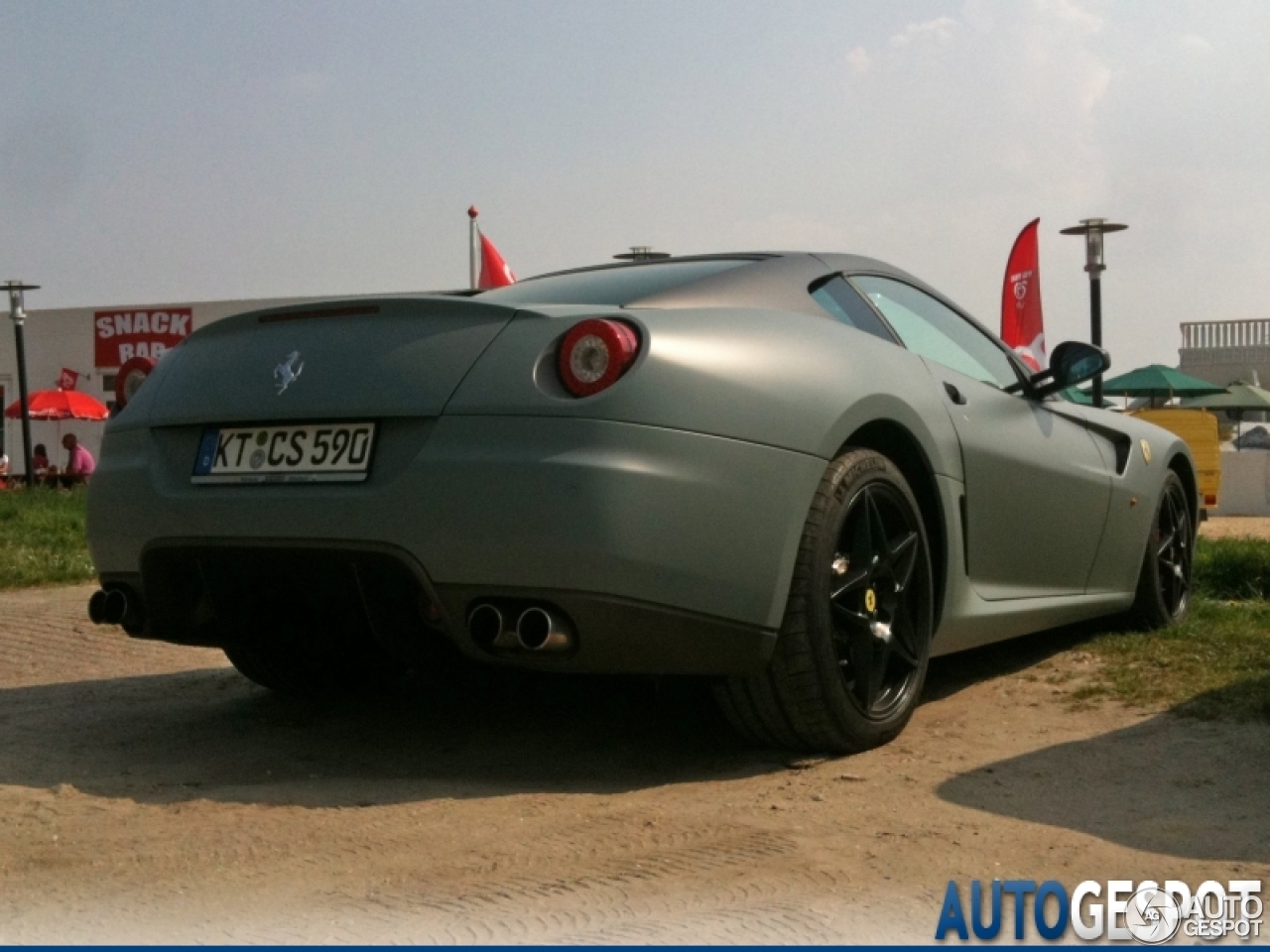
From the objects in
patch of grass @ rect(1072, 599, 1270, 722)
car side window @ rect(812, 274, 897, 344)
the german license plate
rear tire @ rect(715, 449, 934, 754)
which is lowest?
patch of grass @ rect(1072, 599, 1270, 722)

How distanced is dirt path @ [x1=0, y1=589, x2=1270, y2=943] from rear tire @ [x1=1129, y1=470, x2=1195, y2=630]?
875 millimetres

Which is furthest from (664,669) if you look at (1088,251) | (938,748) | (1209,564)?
(1088,251)

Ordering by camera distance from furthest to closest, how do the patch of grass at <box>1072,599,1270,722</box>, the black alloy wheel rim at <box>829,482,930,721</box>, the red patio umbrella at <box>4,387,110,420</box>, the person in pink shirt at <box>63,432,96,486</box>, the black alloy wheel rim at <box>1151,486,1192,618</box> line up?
the red patio umbrella at <box>4,387,110,420</box>, the person in pink shirt at <box>63,432,96,486</box>, the black alloy wheel rim at <box>1151,486,1192,618</box>, the patch of grass at <box>1072,599,1270,722</box>, the black alloy wheel rim at <box>829,482,930,721</box>

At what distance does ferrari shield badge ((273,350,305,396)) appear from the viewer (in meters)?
3.78

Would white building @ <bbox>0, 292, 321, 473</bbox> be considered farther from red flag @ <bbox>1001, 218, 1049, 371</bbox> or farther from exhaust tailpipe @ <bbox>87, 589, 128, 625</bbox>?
exhaust tailpipe @ <bbox>87, 589, 128, 625</bbox>

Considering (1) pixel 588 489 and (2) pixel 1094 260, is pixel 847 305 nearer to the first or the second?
(1) pixel 588 489

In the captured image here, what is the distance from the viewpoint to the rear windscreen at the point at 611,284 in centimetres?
400

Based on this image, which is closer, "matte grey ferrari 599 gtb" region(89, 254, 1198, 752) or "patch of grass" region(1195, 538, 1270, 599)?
"matte grey ferrari 599 gtb" region(89, 254, 1198, 752)

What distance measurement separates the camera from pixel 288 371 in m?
3.80

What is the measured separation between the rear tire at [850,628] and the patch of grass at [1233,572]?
3.66 metres

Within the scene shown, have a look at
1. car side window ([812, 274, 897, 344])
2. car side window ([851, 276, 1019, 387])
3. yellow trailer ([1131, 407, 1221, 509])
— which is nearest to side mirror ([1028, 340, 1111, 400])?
car side window ([851, 276, 1019, 387])

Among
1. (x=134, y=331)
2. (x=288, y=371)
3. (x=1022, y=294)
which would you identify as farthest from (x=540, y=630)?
(x=134, y=331)

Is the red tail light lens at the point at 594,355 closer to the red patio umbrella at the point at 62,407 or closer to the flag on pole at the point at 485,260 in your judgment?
the flag on pole at the point at 485,260

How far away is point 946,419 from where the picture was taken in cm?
446
